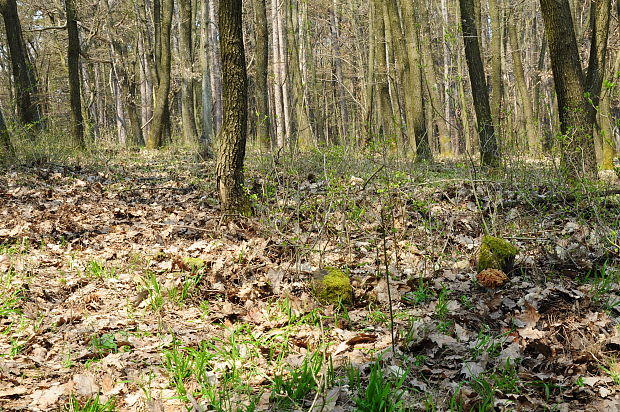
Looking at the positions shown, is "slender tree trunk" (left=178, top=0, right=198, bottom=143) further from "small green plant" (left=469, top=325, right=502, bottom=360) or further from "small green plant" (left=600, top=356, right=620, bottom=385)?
"small green plant" (left=600, top=356, right=620, bottom=385)

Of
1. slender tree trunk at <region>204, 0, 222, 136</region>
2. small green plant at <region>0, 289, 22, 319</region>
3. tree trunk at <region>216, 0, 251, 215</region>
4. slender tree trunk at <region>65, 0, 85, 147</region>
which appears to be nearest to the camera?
small green plant at <region>0, 289, 22, 319</region>

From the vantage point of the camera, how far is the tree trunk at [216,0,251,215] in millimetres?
5828

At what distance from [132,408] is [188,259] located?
2026mm

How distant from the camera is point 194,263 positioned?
179 inches

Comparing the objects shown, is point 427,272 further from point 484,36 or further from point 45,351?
point 484,36

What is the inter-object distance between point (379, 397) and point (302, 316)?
1.25 meters

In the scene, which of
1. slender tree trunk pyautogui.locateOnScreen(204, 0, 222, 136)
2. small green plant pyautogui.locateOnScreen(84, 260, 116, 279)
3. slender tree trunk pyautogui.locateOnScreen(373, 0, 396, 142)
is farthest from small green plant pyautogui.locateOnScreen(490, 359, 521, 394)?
slender tree trunk pyautogui.locateOnScreen(204, 0, 222, 136)

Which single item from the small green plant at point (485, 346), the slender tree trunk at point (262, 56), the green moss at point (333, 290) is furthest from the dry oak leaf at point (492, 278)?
the slender tree trunk at point (262, 56)

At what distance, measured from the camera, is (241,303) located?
13.5 feet

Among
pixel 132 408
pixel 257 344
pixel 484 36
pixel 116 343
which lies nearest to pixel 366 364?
pixel 257 344

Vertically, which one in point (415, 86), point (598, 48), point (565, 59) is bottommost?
point (565, 59)

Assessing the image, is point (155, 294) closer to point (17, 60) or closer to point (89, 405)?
point (89, 405)

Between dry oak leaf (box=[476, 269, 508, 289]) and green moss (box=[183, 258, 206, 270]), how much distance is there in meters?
2.33

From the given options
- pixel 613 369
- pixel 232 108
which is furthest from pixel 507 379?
pixel 232 108
